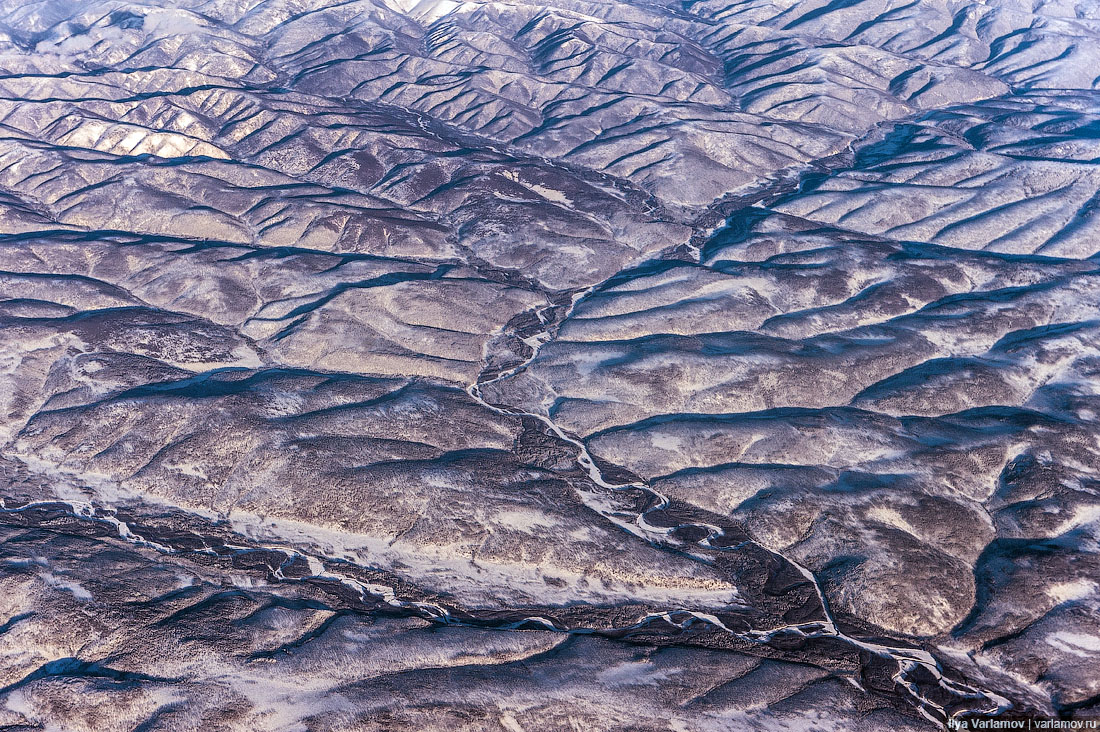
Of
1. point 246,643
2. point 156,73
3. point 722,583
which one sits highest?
point 156,73

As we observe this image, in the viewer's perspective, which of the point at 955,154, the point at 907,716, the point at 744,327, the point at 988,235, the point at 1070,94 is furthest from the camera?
the point at 1070,94

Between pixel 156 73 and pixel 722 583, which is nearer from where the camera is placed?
pixel 722 583

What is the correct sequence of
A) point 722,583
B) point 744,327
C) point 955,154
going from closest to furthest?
point 722,583
point 744,327
point 955,154

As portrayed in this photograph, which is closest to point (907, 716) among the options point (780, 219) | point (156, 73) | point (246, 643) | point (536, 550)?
point (536, 550)

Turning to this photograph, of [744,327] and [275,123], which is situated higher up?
[275,123]

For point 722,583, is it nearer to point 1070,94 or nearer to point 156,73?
point 156,73

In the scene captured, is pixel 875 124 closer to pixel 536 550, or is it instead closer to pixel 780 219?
pixel 780 219
